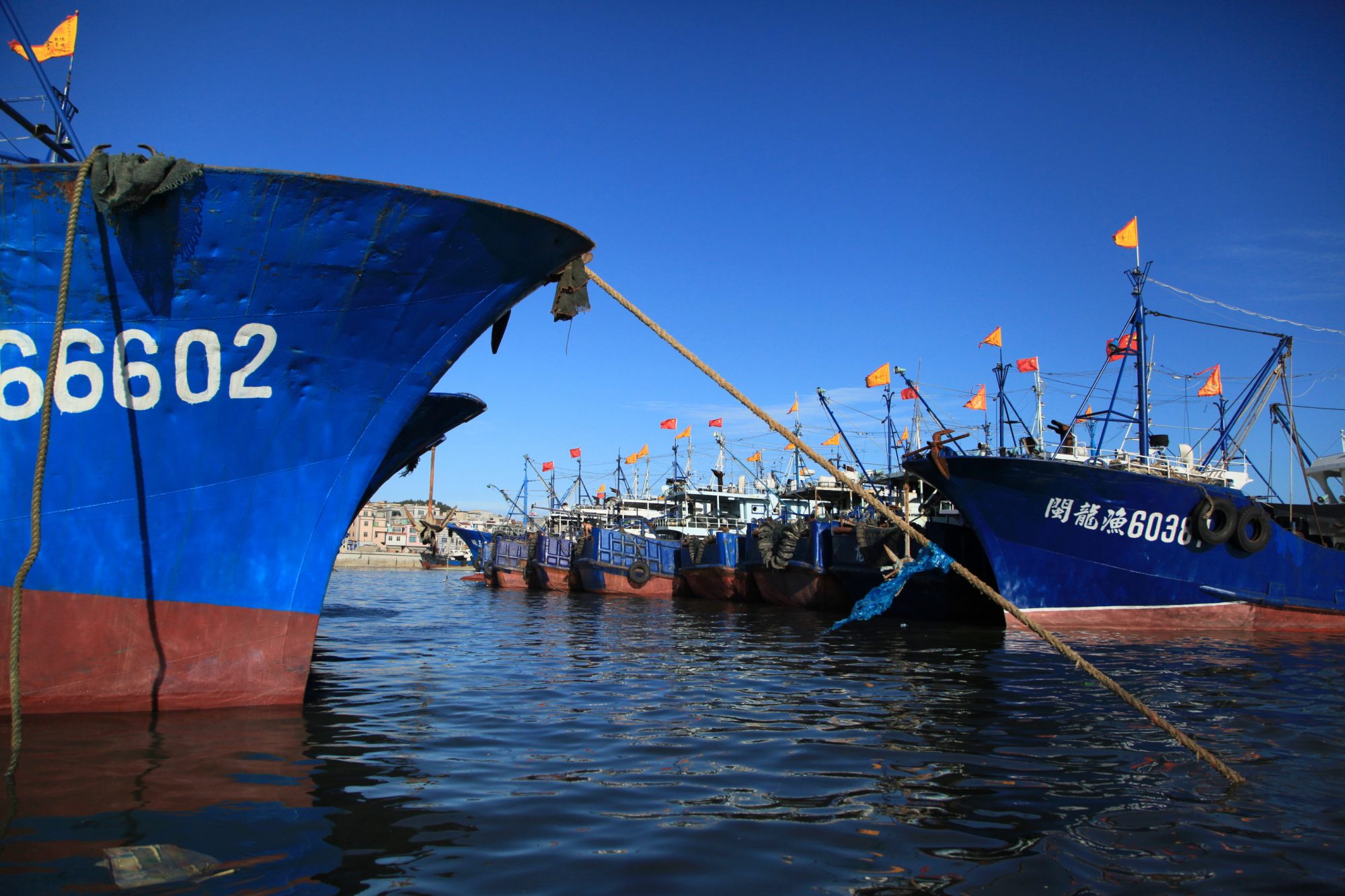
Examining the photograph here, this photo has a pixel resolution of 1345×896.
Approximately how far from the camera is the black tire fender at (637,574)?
33031 millimetres

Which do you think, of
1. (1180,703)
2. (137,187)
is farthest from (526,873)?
(1180,703)

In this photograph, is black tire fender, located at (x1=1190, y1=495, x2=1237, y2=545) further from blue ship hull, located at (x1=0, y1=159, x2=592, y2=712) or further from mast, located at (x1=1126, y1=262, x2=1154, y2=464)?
blue ship hull, located at (x1=0, y1=159, x2=592, y2=712)

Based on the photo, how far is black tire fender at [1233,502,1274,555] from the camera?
1847 centimetres

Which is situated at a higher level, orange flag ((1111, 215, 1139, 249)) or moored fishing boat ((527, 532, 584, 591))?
orange flag ((1111, 215, 1139, 249))

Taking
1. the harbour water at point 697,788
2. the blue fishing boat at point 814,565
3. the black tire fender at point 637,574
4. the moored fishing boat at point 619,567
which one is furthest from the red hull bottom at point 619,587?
the harbour water at point 697,788

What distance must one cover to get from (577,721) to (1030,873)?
4.40 m

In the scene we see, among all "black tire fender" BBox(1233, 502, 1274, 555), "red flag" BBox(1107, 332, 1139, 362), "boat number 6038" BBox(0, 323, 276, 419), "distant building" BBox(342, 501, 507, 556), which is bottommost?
"distant building" BBox(342, 501, 507, 556)

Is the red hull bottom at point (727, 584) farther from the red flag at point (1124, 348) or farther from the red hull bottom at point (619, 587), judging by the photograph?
the red flag at point (1124, 348)

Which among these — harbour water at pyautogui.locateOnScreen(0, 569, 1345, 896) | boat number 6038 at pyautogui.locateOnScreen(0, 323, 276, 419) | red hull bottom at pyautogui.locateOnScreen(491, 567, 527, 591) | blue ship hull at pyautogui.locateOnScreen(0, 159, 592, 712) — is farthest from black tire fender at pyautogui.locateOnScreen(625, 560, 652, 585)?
boat number 6038 at pyautogui.locateOnScreen(0, 323, 276, 419)

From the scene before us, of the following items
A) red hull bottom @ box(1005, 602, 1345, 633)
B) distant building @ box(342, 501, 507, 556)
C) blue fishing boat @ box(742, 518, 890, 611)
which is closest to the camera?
red hull bottom @ box(1005, 602, 1345, 633)

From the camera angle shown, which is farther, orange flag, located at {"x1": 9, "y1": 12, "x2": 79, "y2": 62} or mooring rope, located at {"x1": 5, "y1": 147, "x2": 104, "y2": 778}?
orange flag, located at {"x1": 9, "y1": 12, "x2": 79, "y2": 62}

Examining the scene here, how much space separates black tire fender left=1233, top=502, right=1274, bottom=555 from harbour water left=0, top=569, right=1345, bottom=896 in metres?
9.58

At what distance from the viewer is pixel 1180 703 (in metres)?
9.06

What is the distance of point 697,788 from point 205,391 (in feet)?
17.0
